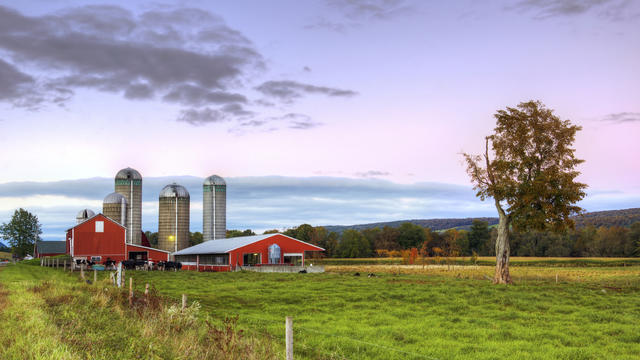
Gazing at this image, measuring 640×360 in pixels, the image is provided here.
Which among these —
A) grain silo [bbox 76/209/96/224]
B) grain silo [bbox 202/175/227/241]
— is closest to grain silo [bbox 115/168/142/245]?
grain silo [bbox 202/175/227/241]

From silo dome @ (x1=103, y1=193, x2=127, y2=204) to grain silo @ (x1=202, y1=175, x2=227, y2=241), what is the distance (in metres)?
12.7

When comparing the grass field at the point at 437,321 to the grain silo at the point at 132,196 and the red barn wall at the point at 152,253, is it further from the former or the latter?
the grain silo at the point at 132,196

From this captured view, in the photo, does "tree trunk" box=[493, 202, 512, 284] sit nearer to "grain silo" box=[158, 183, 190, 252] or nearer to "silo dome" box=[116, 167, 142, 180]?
"grain silo" box=[158, 183, 190, 252]

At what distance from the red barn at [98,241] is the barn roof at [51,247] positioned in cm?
3550

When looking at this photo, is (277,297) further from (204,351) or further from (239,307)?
(204,351)

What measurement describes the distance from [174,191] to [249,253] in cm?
2316

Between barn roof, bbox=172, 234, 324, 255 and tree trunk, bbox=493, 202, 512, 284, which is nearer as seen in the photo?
tree trunk, bbox=493, 202, 512, 284

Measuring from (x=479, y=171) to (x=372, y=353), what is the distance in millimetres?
32832

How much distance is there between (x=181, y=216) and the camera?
87.9 meters

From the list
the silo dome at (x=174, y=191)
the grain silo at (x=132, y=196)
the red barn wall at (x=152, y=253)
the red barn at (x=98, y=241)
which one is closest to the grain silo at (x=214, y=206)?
the silo dome at (x=174, y=191)

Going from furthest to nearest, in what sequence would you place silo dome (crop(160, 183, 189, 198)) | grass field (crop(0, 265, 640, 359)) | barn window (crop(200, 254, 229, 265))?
silo dome (crop(160, 183, 189, 198)) → barn window (crop(200, 254, 229, 265)) → grass field (crop(0, 265, 640, 359))

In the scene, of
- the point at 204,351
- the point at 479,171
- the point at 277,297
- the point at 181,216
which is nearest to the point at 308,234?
the point at 181,216

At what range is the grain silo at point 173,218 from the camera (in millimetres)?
86750

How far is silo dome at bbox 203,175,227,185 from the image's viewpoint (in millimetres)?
88438
